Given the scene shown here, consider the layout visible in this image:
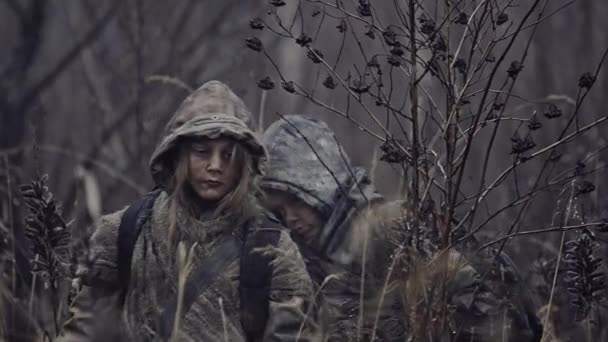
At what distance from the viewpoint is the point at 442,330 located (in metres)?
4.96

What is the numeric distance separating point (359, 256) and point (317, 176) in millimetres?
670

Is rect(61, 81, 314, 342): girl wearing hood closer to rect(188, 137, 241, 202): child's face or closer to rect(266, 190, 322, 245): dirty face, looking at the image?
rect(188, 137, 241, 202): child's face

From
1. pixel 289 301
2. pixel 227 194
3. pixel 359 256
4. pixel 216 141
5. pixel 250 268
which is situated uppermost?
pixel 216 141

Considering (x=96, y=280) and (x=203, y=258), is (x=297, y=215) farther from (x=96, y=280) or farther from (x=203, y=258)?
(x=96, y=280)

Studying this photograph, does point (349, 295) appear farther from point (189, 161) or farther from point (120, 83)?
point (120, 83)

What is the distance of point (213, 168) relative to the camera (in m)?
5.66

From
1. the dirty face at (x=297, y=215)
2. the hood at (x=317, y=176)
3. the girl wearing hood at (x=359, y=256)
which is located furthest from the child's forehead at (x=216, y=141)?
the dirty face at (x=297, y=215)

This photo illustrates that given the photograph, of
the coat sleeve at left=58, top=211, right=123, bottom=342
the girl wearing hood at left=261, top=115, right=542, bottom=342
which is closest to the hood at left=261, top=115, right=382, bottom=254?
the girl wearing hood at left=261, top=115, right=542, bottom=342

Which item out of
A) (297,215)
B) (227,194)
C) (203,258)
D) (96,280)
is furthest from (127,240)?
(297,215)

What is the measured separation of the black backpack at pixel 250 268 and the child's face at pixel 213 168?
0.20 m

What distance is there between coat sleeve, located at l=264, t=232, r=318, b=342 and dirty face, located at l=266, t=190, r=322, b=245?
1.57 meters

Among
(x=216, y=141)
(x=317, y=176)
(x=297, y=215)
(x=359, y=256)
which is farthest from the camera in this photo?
(x=317, y=176)

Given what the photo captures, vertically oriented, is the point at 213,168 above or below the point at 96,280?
above

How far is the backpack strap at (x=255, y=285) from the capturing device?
18.0 ft
